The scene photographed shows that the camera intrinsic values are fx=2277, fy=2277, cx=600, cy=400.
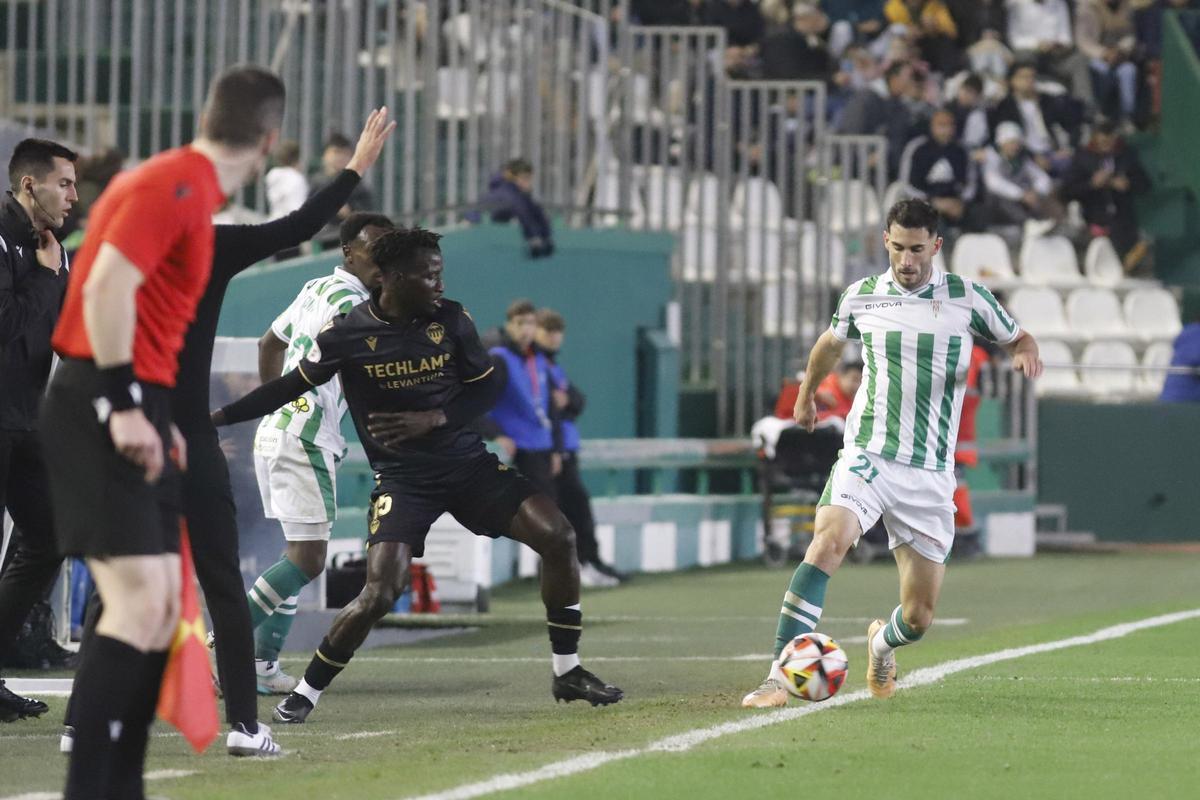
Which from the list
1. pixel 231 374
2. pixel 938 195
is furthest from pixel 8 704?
pixel 938 195

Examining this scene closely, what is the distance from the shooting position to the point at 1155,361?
24.3 m

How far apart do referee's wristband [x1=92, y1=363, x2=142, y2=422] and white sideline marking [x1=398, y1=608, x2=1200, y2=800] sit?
1.52 m

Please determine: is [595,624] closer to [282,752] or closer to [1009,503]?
[282,752]

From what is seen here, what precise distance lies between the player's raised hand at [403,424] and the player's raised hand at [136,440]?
313cm

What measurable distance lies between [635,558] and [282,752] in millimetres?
11052

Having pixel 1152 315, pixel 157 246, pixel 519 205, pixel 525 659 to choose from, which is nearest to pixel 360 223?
pixel 525 659

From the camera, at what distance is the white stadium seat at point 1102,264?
25.4 meters

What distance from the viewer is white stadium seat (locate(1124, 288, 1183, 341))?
81.0 ft

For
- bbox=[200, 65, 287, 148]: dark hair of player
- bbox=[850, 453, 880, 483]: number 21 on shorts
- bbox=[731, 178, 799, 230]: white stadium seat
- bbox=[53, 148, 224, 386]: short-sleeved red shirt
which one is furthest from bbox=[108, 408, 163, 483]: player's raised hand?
bbox=[731, 178, 799, 230]: white stadium seat

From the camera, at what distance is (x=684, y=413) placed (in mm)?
21125

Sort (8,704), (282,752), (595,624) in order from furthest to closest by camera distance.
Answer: (595,624) → (8,704) → (282,752)

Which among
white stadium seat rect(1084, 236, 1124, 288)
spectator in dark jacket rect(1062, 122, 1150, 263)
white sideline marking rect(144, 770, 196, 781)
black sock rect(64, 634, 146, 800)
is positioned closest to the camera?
black sock rect(64, 634, 146, 800)

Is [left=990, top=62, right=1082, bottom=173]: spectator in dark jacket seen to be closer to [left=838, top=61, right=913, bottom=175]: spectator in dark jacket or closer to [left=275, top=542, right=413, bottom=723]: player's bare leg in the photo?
[left=838, top=61, right=913, bottom=175]: spectator in dark jacket

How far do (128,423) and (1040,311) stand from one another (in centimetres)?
1930
